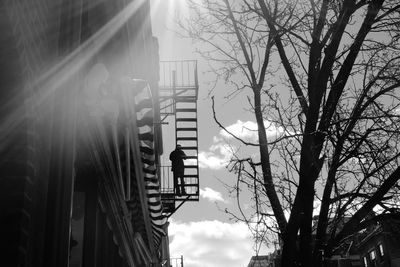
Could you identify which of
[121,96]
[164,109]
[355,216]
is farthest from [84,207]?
[164,109]

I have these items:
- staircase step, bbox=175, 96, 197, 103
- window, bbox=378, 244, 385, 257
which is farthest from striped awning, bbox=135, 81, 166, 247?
window, bbox=378, 244, 385, 257

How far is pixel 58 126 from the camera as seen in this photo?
322 cm

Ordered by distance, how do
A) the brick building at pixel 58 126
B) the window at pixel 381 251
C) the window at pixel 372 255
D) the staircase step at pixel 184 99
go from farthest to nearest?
the window at pixel 372 255 → the window at pixel 381 251 → the staircase step at pixel 184 99 → the brick building at pixel 58 126

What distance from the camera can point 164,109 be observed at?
56.3ft

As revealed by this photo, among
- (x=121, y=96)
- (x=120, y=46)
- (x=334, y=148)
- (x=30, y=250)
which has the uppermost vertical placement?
(x=120, y=46)

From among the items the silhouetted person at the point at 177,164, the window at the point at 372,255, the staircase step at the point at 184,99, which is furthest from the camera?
the window at the point at 372,255

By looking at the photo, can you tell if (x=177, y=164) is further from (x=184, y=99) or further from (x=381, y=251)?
(x=381, y=251)

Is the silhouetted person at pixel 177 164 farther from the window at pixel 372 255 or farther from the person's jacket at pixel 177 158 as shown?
Result: the window at pixel 372 255

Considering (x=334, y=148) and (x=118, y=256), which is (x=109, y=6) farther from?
(x=118, y=256)

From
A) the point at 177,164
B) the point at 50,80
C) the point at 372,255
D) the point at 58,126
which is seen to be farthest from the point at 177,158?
the point at 372,255

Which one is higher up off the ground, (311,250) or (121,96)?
(121,96)

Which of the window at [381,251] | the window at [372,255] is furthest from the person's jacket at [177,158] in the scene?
the window at [372,255]

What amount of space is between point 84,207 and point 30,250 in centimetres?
268

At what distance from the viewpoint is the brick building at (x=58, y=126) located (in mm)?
2898
